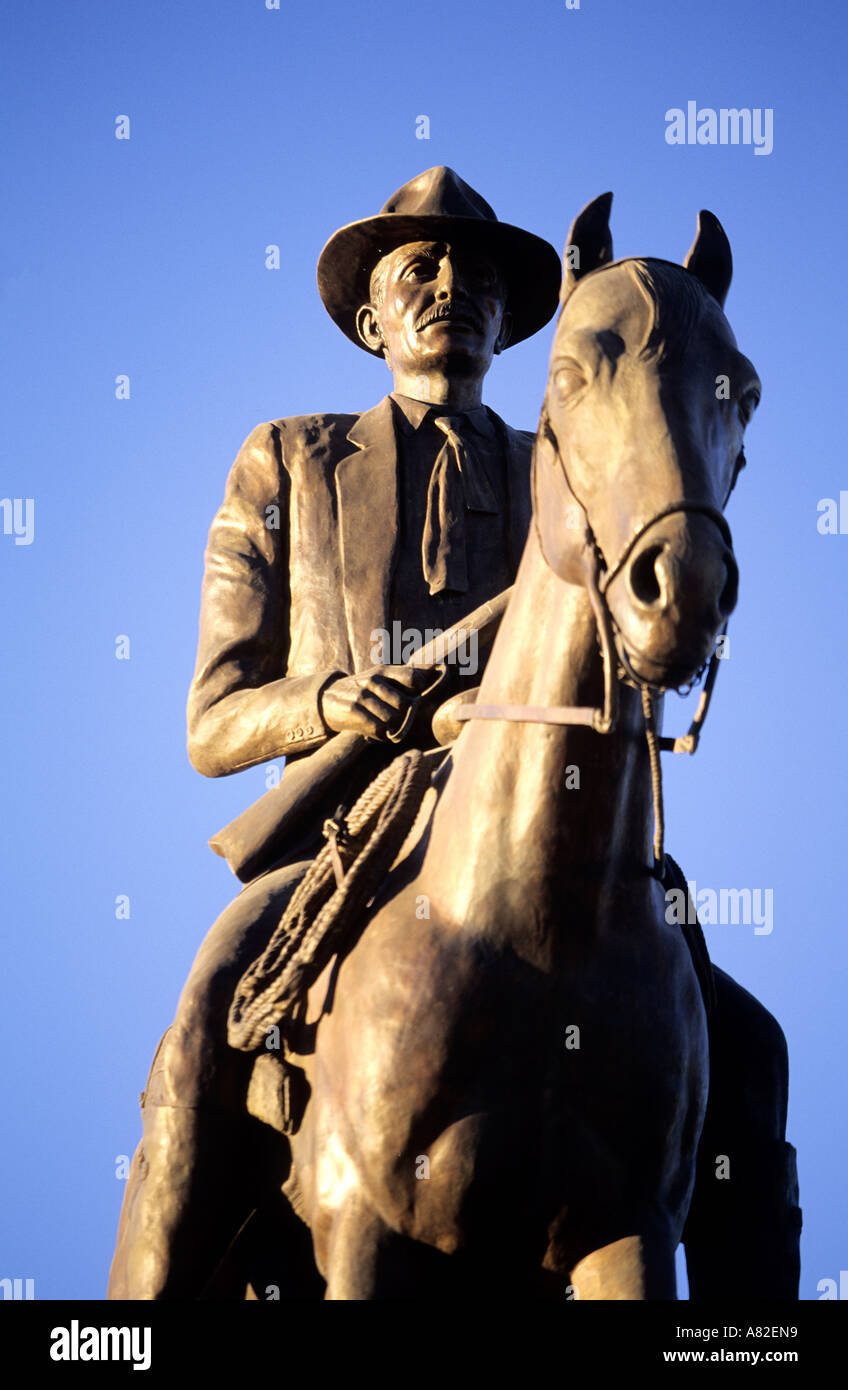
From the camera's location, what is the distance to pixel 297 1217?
6418mm

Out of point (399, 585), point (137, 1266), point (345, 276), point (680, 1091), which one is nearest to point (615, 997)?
point (680, 1091)

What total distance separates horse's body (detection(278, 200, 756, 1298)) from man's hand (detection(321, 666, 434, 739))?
819mm

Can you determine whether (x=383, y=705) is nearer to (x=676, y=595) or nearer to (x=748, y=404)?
(x=748, y=404)

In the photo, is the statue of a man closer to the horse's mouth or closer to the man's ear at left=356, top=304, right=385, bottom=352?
the man's ear at left=356, top=304, right=385, bottom=352

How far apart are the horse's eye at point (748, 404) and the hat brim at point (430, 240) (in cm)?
310

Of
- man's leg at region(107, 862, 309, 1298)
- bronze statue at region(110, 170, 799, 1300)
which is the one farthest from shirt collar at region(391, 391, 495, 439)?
man's leg at region(107, 862, 309, 1298)

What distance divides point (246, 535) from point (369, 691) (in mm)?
1610

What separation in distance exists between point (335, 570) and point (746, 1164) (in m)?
3.02

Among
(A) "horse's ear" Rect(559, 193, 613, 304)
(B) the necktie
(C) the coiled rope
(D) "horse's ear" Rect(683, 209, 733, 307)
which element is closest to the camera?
(A) "horse's ear" Rect(559, 193, 613, 304)

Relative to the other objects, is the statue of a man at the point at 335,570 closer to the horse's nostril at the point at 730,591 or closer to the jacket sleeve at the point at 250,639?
the jacket sleeve at the point at 250,639

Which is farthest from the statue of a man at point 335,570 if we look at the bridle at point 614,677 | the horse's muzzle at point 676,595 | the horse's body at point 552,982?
the horse's muzzle at point 676,595

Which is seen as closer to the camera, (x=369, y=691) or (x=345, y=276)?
(x=369, y=691)

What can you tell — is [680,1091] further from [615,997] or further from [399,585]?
[399,585]

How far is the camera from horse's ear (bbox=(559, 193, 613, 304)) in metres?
5.71
